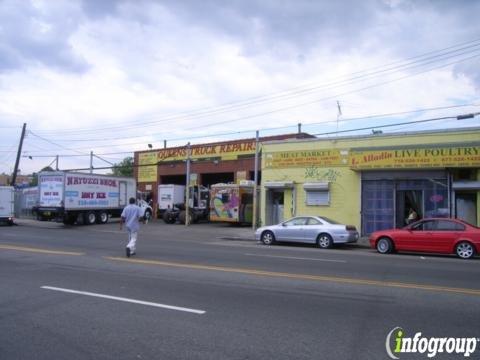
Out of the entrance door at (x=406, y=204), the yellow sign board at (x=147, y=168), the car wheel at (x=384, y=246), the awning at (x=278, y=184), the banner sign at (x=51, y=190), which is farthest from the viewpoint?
the yellow sign board at (x=147, y=168)

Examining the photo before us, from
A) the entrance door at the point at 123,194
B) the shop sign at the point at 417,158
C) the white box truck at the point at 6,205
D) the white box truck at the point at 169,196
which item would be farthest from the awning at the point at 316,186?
the white box truck at the point at 6,205

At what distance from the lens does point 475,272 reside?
11.8 metres

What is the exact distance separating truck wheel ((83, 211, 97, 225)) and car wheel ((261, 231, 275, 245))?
1567 centimetres

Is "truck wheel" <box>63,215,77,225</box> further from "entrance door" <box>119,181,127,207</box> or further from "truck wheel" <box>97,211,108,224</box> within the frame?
"entrance door" <box>119,181,127,207</box>

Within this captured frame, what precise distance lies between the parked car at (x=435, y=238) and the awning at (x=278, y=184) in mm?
8492

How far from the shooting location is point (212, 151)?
128 feet

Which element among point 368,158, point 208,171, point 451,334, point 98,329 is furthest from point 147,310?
point 208,171

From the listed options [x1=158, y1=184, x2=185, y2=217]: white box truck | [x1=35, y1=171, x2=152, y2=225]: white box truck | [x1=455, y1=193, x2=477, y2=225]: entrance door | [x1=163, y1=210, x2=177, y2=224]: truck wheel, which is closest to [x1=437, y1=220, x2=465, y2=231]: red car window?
[x1=455, y1=193, x2=477, y2=225]: entrance door

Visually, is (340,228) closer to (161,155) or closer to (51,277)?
(51,277)

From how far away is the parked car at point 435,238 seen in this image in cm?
1584

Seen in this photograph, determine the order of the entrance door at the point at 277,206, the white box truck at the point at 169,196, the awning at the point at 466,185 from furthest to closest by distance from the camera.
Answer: the white box truck at the point at 169,196 < the entrance door at the point at 277,206 < the awning at the point at 466,185

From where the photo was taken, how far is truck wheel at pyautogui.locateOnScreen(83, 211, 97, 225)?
31344 mm

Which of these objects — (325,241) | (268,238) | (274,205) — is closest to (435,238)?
(325,241)

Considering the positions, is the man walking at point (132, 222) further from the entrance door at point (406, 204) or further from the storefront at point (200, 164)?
the storefront at point (200, 164)
